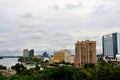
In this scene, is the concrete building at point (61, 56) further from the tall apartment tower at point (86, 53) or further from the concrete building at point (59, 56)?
the tall apartment tower at point (86, 53)

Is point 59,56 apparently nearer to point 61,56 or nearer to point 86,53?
point 61,56

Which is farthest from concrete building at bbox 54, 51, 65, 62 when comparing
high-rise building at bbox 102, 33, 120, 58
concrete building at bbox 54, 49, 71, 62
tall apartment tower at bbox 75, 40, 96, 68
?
tall apartment tower at bbox 75, 40, 96, 68

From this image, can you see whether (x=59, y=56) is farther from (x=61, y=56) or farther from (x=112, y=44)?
(x=112, y=44)

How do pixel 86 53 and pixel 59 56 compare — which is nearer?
pixel 86 53

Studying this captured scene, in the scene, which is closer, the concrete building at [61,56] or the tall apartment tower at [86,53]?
the tall apartment tower at [86,53]

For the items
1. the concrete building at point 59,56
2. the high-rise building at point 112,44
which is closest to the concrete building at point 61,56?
the concrete building at point 59,56

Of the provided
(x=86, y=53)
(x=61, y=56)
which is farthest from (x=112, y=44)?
(x=86, y=53)

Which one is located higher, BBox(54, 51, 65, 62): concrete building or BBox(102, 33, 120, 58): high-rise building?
BBox(102, 33, 120, 58): high-rise building

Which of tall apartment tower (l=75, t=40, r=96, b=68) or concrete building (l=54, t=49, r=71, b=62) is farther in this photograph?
concrete building (l=54, t=49, r=71, b=62)

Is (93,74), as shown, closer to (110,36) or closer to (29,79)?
(29,79)

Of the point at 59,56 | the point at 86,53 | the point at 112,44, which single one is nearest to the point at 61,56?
the point at 59,56

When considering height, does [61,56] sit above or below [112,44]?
below

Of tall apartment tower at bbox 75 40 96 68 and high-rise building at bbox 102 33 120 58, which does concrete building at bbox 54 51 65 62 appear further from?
tall apartment tower at bbox 75 40 96 68

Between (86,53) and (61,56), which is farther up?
(86,53)
